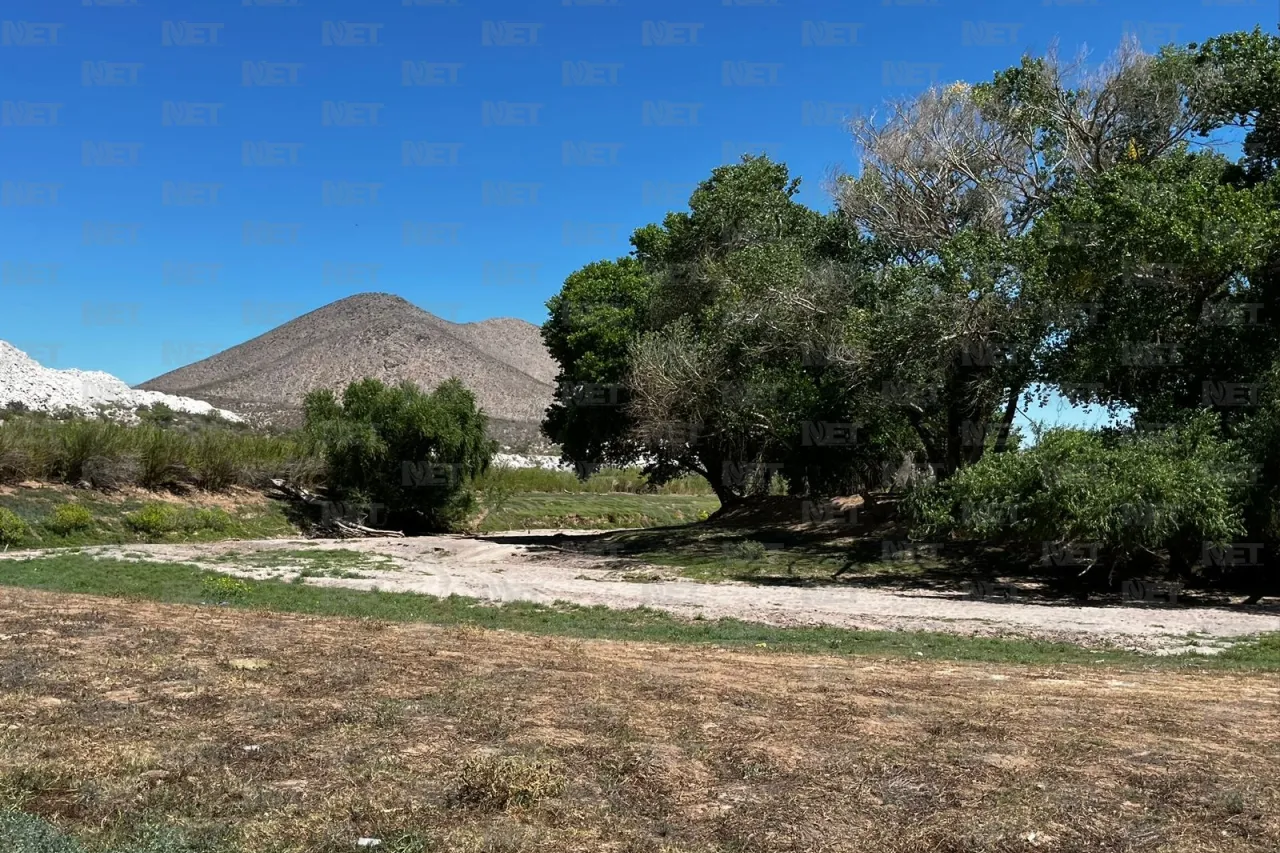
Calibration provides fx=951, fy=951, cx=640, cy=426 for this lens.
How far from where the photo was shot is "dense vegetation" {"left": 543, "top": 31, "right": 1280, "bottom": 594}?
17281 millimetres

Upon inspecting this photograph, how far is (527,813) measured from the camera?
4348mm

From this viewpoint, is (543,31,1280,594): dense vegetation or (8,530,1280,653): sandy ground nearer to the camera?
(8,530,1280,653): sandy ground

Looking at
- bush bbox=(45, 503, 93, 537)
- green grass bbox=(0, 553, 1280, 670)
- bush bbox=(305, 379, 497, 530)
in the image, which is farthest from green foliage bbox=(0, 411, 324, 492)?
green grass bbox=(0, 553, 1280, 670)

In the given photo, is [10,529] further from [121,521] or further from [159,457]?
[159,457]

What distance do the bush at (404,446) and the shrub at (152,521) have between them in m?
7.50

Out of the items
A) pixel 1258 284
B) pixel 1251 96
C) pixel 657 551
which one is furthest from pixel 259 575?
pixel 1251 96

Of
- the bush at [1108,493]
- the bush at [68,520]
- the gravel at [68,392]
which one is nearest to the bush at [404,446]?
the bush at [68,520]

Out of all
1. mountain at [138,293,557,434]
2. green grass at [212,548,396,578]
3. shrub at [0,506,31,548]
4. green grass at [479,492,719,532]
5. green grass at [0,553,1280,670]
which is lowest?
green grass at [0,553,1280,670]

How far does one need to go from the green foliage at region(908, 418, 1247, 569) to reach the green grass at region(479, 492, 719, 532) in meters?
28.9

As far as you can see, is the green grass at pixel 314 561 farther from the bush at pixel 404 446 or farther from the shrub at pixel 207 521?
the bush at pixel 404 446

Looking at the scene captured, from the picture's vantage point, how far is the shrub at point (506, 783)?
4438 mm

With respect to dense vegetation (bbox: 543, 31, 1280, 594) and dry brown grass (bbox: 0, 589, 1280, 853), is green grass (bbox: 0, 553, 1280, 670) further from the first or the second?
dense vegetation (bbox: 543, 31, 1280, 594)

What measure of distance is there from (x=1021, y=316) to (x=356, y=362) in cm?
8225

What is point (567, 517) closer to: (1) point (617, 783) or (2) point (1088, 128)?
(2) point (1088, 128)
